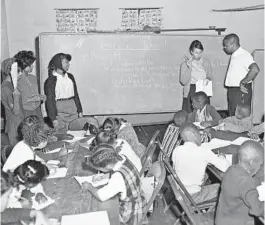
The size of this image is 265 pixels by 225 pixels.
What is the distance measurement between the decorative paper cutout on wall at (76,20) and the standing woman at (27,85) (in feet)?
7.05

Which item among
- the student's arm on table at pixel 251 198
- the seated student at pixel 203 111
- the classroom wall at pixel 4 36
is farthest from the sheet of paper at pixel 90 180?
the classroom wall at pixel 4 36

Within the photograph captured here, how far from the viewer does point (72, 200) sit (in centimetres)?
239

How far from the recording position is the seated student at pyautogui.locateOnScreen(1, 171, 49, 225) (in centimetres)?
205

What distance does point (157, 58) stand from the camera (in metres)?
5.96

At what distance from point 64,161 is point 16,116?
1485 mm

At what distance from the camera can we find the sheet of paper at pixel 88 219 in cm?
213

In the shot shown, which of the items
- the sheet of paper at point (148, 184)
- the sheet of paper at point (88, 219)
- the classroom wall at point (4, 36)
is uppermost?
the classroom wall at point (4, 36)

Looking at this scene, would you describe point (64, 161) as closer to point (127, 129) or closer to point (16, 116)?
point (127, 129)

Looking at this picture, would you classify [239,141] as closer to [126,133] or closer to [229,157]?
[229,157]

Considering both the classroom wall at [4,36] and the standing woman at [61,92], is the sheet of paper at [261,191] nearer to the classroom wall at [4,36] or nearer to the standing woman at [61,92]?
the standing woman at [61,92]

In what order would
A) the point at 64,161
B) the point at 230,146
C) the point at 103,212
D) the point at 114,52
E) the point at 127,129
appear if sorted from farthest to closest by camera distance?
1. the point at 114,52
2. the point at 127,129
3. the point at 230,146
4. the point at 64,161
5. the point at 103,212

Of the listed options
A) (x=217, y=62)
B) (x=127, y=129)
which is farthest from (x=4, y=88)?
(x=217, y=62)

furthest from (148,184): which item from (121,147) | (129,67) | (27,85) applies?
(129,67)

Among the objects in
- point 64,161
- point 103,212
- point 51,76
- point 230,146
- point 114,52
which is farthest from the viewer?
point 114,52
